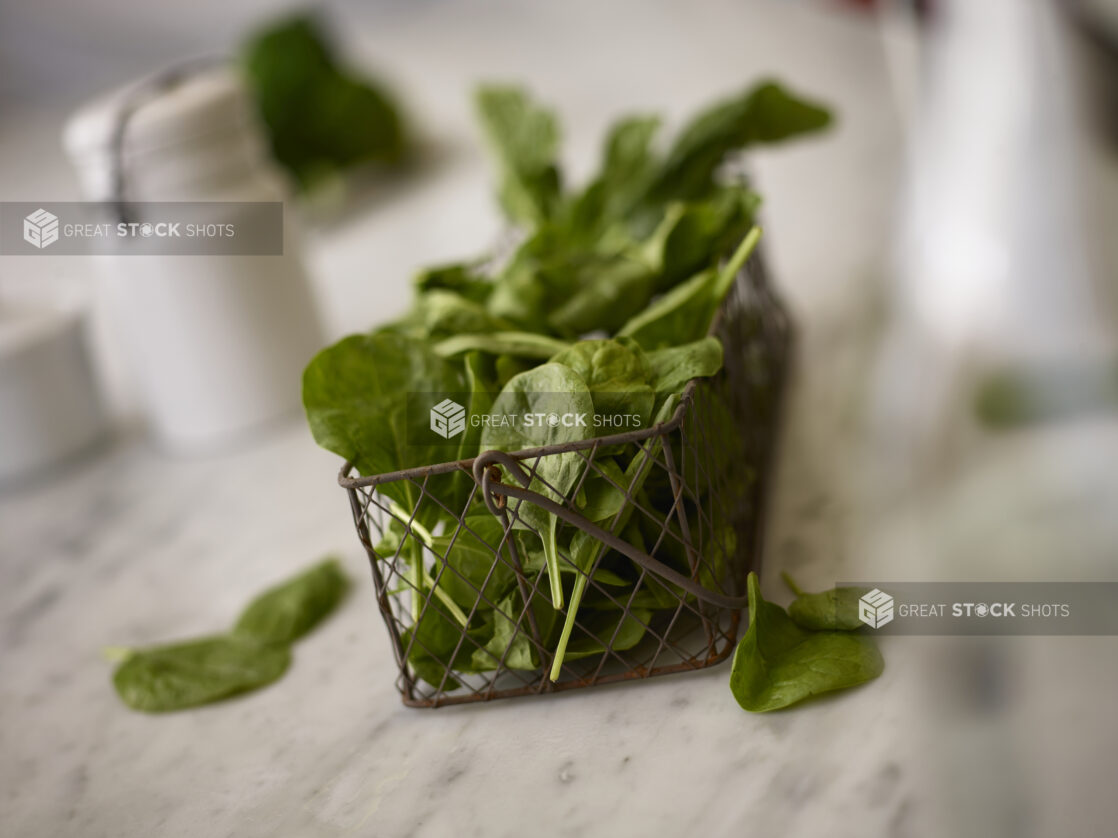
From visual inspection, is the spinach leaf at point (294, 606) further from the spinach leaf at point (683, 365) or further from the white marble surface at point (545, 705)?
the spinach leaf at point (683, 365)

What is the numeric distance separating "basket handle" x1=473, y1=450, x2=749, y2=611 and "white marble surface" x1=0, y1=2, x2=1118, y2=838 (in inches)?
1.9

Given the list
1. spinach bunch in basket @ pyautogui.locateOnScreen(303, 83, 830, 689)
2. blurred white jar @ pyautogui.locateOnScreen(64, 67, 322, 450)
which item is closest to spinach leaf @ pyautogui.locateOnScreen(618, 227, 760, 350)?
Answer: spinach bunch in basket @ pyautogui.locateOnScreen(303, 83, 830, 689)

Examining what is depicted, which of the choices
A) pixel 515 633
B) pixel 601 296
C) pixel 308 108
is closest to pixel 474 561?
pixel 515 633

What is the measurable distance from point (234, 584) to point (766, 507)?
0.83 feet

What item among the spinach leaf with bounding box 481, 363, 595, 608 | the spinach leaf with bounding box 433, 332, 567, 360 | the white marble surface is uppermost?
the spinach leaf with bounding box 433, 332, 567, 360

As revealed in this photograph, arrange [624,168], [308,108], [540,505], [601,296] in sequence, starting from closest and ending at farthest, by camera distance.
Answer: [540,505], [601,296], [624,168], [308,108]

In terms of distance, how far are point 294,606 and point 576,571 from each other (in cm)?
17

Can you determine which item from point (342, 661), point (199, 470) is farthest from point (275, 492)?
point (342, 661)

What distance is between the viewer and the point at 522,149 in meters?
0.58

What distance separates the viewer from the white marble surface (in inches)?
12.1

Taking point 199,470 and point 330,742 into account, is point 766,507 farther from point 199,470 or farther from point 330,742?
point 199,470

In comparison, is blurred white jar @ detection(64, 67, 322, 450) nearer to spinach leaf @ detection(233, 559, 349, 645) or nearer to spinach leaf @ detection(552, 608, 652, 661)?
spinach leaf @ detection(233, 559, 349, 645)

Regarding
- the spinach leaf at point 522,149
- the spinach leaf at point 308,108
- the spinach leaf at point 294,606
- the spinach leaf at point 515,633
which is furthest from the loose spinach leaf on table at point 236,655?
the spinach leaf at point 308,108

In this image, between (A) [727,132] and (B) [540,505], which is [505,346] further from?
(A) [727,132]
